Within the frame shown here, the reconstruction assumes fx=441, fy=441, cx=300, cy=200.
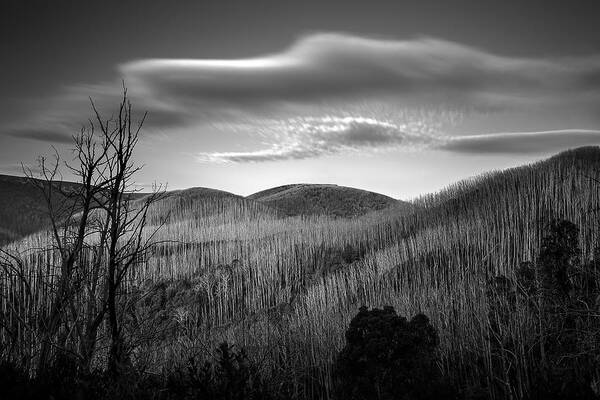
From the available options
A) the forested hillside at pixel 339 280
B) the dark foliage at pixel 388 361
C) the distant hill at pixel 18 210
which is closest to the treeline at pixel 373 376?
the dark foliage at pixel 388 361

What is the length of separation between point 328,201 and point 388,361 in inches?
972

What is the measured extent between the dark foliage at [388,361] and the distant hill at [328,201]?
22201mm

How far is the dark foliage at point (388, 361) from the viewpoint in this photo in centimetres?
254

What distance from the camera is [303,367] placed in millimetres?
4570

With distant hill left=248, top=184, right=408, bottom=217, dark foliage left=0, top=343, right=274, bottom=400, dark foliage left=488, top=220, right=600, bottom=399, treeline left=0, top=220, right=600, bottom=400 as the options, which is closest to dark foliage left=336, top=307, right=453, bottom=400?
treeline left=0, top=220, right=600, bottom=400

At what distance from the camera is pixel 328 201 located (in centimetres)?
2734

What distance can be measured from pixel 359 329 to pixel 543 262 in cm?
267

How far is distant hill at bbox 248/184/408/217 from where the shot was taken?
2618 cm

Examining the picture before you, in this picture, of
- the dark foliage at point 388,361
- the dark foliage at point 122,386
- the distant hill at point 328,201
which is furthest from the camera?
the distant hill at point 328,201

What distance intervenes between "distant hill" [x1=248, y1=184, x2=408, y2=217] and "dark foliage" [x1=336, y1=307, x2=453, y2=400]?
2220cm

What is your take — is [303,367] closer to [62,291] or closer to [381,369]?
[381,369]

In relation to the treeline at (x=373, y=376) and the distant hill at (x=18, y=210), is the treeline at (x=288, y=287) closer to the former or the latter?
the treeline at (x=373, y=376)

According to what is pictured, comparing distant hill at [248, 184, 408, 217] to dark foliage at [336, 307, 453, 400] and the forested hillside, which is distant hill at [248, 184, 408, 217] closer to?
the forested hillside

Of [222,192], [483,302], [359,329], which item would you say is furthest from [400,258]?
[222,192]
